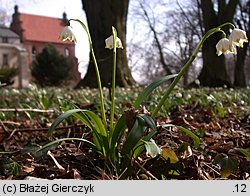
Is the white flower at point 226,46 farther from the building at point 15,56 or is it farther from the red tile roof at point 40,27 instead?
the red tile roof at point 40,27

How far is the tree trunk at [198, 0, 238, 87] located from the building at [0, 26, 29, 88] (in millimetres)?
27299

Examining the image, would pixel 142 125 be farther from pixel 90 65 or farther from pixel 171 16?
pixel 171 16

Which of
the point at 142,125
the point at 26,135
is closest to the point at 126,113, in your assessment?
the point at 142,125

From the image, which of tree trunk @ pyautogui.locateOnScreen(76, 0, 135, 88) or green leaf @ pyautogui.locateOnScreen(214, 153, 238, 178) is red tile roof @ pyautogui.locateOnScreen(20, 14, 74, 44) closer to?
tree trunk @ pyautogui.locateOnScreen(76, 0, 135, 88)

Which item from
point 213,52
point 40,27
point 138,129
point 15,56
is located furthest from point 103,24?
point 40,27

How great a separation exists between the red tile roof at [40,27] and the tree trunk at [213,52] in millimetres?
44696

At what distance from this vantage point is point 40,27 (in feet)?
191

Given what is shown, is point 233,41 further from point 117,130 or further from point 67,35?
point 67,35

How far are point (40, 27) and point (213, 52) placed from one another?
48.8m

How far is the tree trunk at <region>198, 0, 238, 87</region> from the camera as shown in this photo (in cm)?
1288

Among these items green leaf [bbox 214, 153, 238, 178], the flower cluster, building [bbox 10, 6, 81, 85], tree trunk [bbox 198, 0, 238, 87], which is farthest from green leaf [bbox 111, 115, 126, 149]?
building [bbox 10, 6, 81, 85]

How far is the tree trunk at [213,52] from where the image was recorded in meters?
12.9

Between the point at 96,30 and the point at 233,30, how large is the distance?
31.9 feet
